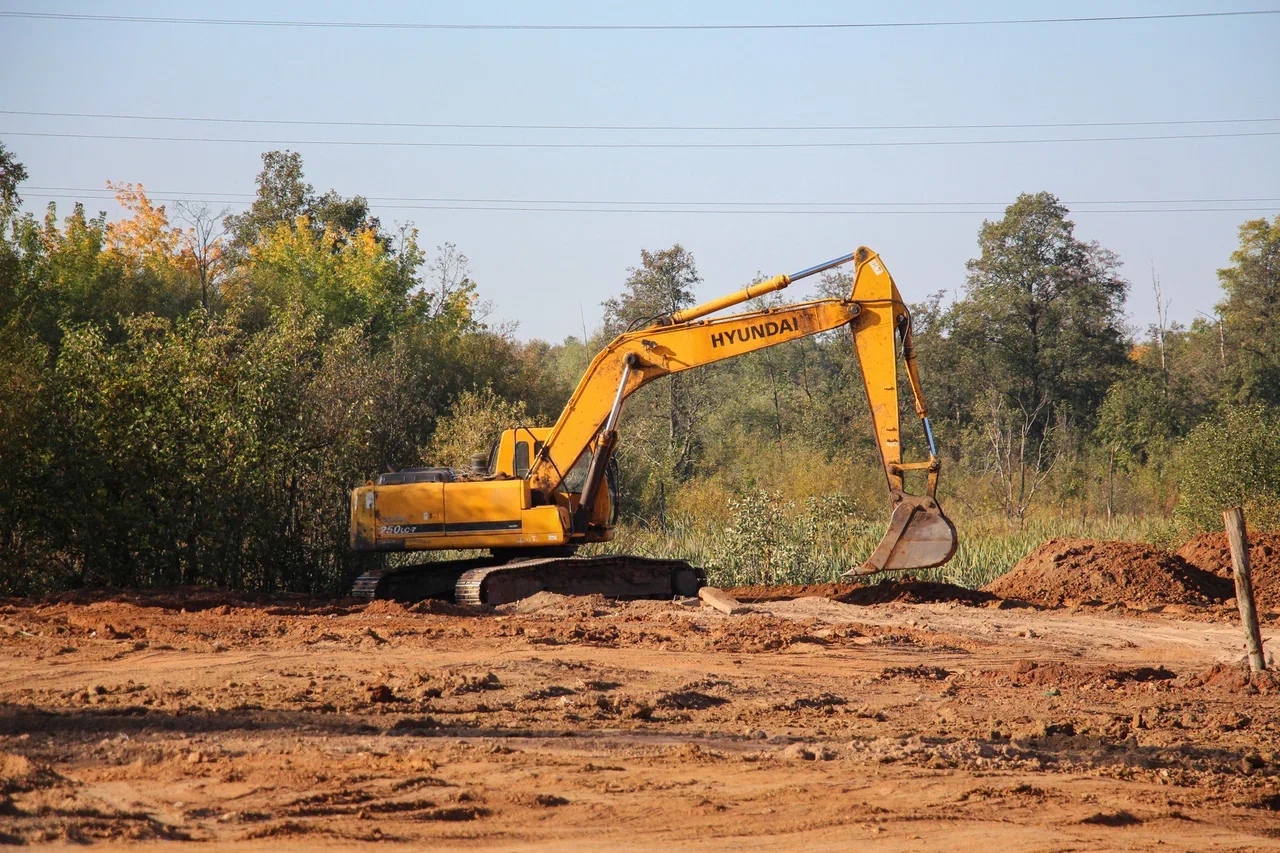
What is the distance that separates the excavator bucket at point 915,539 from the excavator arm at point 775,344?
12 millimetres

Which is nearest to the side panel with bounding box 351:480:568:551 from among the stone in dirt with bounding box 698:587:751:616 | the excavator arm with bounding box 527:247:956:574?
the excavator arm with bounding box 527:247:956:574

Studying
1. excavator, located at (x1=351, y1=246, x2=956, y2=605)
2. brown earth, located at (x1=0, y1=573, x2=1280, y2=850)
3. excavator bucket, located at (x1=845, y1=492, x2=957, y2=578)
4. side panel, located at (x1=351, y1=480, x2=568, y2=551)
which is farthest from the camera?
side panel, located at (x1=351, y1=480, x2=568, y2=551)

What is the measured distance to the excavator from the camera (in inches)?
609

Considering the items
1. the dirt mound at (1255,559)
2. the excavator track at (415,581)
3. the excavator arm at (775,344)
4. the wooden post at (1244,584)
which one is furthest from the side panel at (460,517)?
the dirt mound at (1255,559)

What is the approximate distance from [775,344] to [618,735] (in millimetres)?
8363

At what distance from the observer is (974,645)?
1328cm

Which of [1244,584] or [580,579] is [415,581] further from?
[1244,584]

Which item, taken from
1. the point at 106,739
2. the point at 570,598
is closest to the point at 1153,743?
the point at 106,739

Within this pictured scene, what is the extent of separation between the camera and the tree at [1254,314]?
40.9 metres

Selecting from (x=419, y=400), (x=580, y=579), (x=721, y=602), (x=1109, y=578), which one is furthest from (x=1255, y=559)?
(x=419, y=400)

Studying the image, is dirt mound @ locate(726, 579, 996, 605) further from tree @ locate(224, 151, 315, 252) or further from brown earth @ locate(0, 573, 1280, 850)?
tree @ locate(224, 151, 315, 252)

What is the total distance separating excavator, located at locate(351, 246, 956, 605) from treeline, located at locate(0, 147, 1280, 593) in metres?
2.35

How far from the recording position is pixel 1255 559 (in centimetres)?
1841

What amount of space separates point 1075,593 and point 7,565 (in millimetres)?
15120
